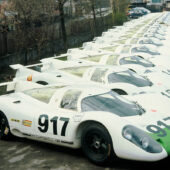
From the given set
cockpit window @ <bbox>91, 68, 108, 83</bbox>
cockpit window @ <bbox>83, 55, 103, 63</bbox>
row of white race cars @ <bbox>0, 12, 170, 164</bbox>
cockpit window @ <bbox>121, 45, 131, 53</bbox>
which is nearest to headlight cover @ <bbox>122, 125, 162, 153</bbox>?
row of white race cars @ <bbox>0, 12, 170, 164</bbox>

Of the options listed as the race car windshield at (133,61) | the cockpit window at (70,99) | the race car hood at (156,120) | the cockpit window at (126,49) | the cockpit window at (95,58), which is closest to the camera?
the race car hood at (156,120)

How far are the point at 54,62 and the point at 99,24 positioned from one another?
28052mm

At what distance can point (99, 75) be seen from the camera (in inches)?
384

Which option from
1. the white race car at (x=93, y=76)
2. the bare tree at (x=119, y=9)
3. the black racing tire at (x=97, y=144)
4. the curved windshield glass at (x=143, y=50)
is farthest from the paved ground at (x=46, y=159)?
the bare tree at (x=119, y=9)

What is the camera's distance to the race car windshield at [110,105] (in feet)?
20.4

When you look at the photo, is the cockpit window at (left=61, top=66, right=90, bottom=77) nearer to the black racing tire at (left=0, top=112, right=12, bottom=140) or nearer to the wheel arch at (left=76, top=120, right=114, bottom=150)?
the black racing tire at (left=0, top=112, right=12, bottom=140)

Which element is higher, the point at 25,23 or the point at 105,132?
the point at 25,23

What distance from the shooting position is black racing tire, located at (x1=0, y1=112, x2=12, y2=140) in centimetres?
728

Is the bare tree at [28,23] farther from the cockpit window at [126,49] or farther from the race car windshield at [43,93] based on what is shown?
the race car windshield at [43,93]

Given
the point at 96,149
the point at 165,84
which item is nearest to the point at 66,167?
the point at 96,149

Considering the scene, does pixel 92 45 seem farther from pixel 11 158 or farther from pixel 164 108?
pixel 11 158

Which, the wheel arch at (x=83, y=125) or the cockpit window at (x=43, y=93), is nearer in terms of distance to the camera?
the wheel arch at (x=83, y=125)

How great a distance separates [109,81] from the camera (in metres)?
9.43

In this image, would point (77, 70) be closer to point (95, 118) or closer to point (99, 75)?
Answer: point (99, 75)
